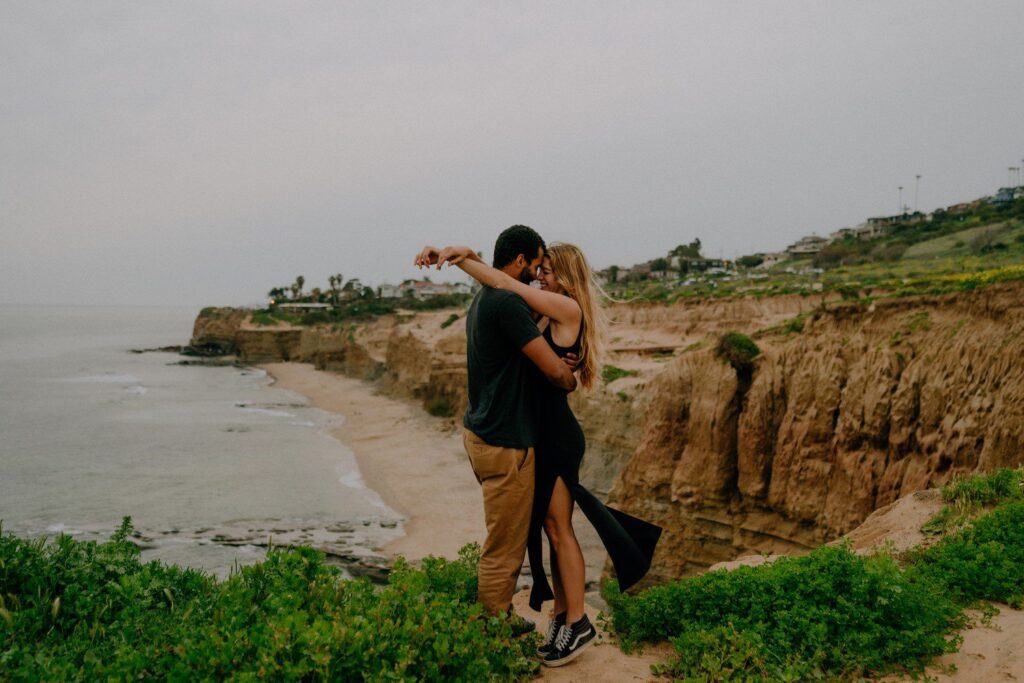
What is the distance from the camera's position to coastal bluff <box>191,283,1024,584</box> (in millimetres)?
9500

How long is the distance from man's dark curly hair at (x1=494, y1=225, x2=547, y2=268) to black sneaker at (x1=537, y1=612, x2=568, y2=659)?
2.44 m

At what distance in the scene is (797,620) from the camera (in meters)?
Answer: 4.44

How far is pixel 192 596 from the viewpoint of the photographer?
4.90 metres

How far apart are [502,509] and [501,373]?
0.87 m

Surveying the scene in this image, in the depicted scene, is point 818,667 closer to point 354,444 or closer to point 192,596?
point 192,596

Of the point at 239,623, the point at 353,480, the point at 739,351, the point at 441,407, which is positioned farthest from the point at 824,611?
the point at 441,407

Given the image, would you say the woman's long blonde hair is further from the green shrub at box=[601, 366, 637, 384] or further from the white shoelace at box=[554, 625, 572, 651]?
the green shrub at box=[601, 366, 637, 384]

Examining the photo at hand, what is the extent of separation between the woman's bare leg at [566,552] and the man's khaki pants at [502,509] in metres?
0.22

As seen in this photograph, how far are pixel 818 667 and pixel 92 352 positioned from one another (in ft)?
375

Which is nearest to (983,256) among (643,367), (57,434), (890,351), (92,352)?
(643,367)

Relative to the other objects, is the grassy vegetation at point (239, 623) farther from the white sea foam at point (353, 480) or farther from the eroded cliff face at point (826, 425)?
the white sea foam at point (353, 480)

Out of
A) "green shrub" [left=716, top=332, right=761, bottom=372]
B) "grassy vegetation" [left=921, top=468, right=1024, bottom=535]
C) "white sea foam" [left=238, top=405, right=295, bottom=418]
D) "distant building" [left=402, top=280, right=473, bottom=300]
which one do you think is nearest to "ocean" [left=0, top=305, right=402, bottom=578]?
"white sea foam" [left=238, top=405, right=295, bottom=418]

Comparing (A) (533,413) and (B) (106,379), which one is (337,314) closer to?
(B) (106,379)

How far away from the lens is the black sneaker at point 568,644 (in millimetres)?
4418
